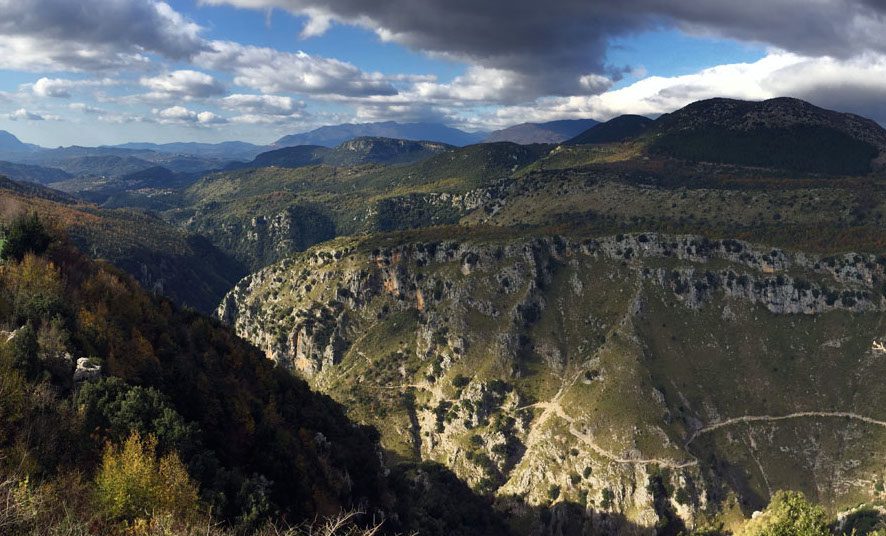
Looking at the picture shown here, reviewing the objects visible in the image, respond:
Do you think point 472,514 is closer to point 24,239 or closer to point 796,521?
point 796,521

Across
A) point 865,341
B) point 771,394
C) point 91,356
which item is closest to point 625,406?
point 771,394

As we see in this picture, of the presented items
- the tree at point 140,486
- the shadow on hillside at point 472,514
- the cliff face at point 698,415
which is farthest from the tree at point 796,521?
the cliff face at point 698,415

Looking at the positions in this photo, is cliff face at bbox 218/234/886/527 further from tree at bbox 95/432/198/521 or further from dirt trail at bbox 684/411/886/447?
tree at bbox 95/432/198/521

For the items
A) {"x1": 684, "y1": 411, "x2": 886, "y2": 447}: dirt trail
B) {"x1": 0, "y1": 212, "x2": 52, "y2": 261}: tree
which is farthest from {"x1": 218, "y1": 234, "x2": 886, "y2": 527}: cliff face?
{"x1": 0, "y1": 212, "x2": 52, "y2": 261}: tree

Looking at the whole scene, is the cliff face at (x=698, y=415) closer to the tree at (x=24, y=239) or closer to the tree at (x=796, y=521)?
the tree at (x=796, y=521)

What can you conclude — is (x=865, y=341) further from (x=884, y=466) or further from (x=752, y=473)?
(x=752, y=473)

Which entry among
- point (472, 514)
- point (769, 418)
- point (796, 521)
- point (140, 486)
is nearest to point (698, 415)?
point (769, 418)
